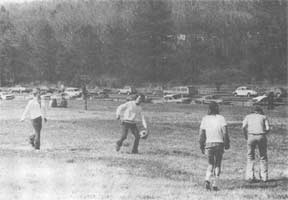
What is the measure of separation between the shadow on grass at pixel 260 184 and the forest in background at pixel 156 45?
51452mm

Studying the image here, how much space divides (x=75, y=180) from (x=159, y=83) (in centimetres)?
6130

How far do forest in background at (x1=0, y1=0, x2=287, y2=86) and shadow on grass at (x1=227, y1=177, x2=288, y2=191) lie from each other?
5145cm

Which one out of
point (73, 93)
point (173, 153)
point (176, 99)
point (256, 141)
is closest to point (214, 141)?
point (256, 141)

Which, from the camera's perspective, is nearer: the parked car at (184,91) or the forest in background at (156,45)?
the forest in background at (156,45)

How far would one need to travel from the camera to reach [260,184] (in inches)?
413

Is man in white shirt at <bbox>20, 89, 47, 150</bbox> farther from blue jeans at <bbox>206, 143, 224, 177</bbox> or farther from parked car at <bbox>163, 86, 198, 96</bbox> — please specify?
parked car at <bbox>163, 86, 198, 96</bbox>

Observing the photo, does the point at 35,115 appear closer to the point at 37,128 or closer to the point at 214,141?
the point at 37,128

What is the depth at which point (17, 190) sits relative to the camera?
9523mm

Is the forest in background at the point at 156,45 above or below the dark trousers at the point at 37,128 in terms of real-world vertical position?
above

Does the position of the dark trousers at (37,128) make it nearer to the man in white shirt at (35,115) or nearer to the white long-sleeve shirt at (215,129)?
the man in white shirt at (35,115)

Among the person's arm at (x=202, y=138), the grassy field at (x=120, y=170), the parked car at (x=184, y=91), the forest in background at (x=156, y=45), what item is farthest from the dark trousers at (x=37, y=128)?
the forest in background at (x=156, y=45)

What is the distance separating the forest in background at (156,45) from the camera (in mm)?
63656

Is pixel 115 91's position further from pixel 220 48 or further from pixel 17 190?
pixel 17 190

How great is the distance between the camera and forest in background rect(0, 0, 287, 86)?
209 feet
